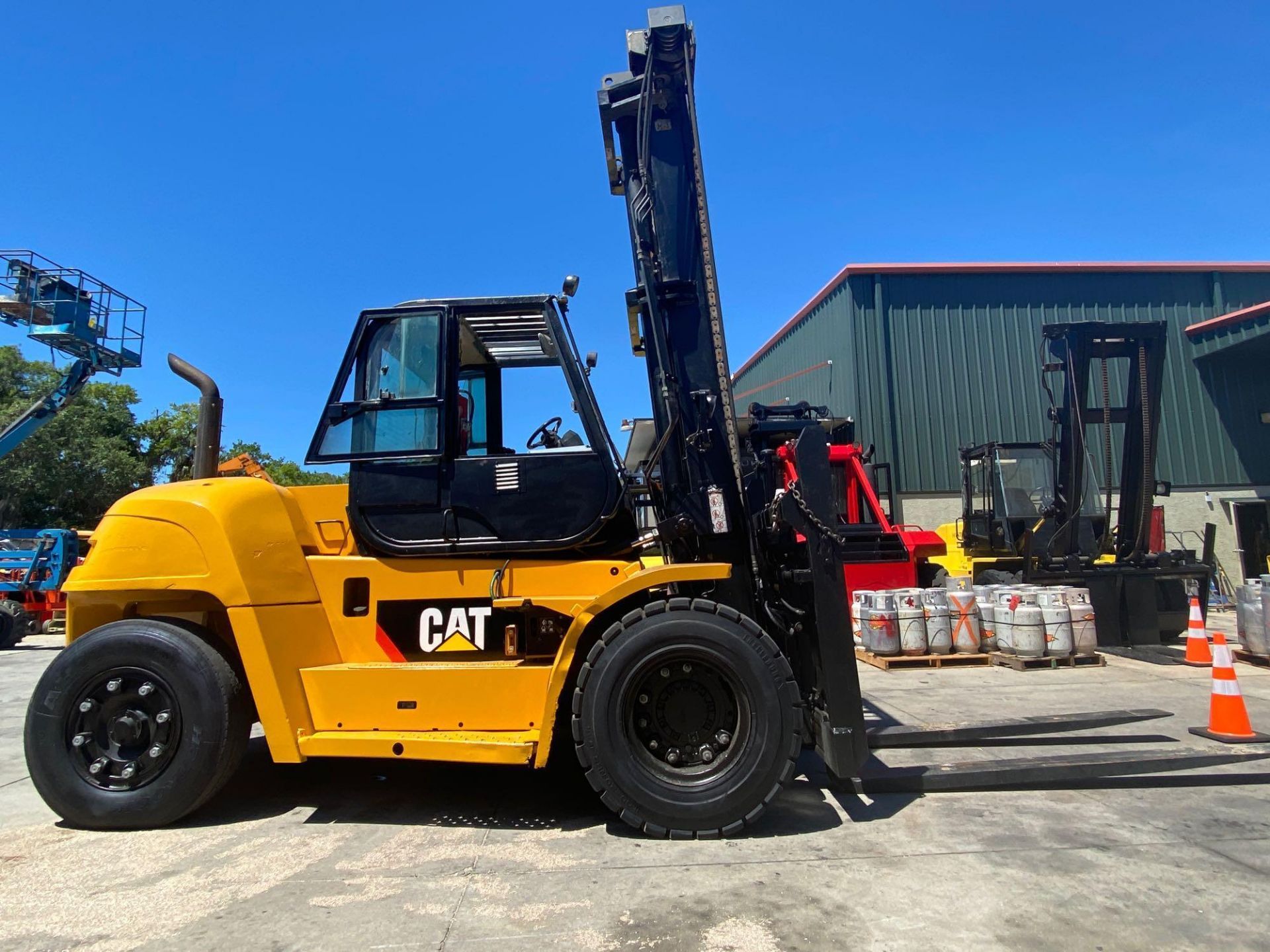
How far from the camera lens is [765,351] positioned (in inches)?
1080

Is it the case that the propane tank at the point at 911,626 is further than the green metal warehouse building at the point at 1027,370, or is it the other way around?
the green metal warehouse building at the point at 1027,370

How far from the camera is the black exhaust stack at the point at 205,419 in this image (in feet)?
15.5

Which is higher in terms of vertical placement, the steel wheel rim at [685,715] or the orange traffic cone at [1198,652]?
the steel wheel rim at [685,715]

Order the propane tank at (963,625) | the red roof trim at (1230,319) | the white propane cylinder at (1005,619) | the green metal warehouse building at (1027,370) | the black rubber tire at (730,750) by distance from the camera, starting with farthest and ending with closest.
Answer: the green metal warehouse building at (1027,370) < the red roof trim at (1230,319) < the propane tank at (963,625) < the white propane cylinder at (1005,619) < the black rubber tire at (730,750)

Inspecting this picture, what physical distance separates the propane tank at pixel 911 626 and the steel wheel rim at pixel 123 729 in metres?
7.96

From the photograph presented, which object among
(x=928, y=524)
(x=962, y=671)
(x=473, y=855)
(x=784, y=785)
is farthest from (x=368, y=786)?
(x=928, y=524)

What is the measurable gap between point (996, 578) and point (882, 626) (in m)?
4.45

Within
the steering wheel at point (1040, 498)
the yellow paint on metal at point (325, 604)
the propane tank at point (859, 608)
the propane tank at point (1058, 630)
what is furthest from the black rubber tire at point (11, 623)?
the steering wheel at point (1040, 498)

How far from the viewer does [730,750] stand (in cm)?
383

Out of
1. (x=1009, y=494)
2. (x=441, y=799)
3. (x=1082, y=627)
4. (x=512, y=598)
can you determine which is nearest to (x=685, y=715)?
(x=512, y=598)

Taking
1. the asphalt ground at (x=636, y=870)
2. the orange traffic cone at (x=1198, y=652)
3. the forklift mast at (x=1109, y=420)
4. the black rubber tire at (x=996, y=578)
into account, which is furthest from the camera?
the black rubber tire at (x=996, y=578)

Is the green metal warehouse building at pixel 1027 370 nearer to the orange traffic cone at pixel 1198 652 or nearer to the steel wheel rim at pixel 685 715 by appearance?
the orange traffic cone at pixel 1198 652

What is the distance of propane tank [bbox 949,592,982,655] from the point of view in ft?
31.2

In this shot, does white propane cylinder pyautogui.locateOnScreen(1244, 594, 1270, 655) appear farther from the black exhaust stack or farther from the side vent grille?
the black exhaust stack
